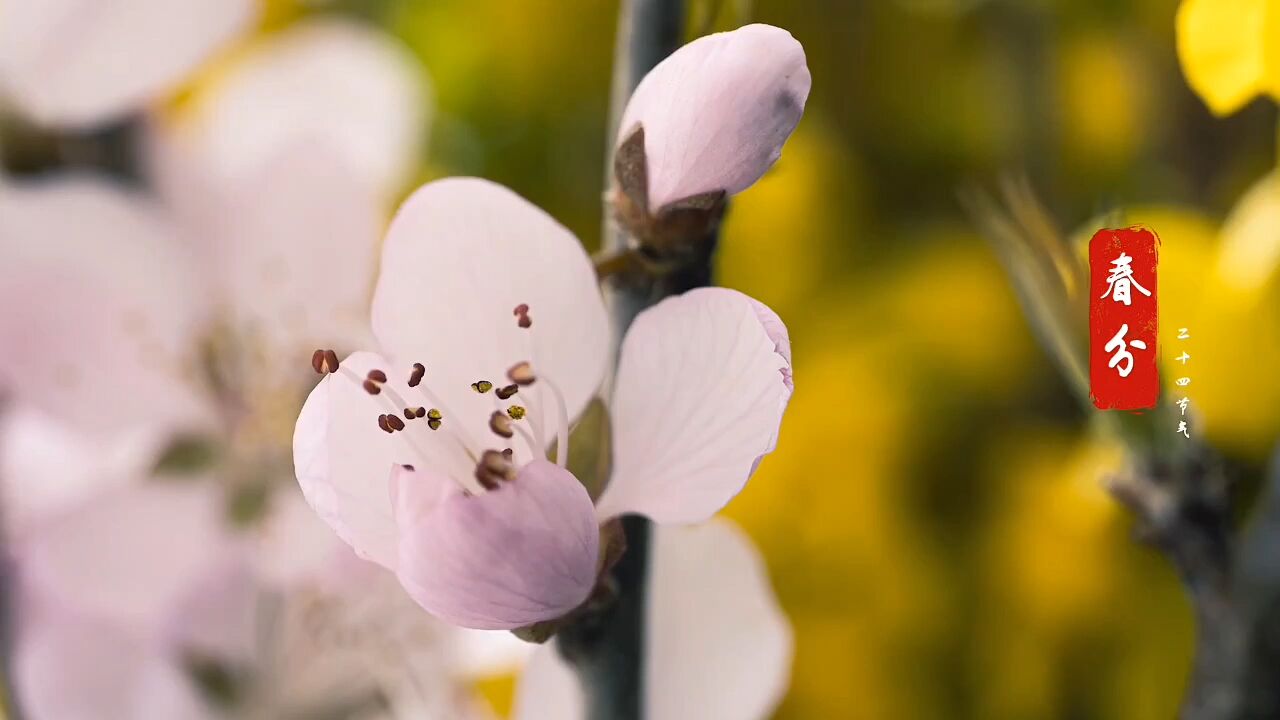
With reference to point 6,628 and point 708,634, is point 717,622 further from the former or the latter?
point 6,628

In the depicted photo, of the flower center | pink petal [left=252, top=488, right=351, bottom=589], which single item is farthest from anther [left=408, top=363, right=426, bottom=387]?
pink petal [left=252, top=488, right=351, bottom=589]

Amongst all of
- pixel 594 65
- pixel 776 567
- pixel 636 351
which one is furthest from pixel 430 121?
pixel 636 351

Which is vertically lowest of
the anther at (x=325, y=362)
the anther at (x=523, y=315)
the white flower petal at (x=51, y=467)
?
the white flower petal at (x=51, y=467)

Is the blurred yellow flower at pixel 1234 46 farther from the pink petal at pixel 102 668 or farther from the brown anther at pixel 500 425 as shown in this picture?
the pink petal at pixel 102 668

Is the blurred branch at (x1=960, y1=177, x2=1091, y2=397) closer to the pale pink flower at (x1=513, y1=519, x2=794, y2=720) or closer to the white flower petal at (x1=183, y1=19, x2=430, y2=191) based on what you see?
the pale pink flower at (x1=513, y1=519, x2=794, y2=720)

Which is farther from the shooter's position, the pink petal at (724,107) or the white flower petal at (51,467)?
the white flower petal at (51,467)

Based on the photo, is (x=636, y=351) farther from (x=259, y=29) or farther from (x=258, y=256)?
(x=259, y=29)

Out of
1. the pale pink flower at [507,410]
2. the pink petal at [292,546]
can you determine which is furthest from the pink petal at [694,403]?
the pink petal at [292,546]
